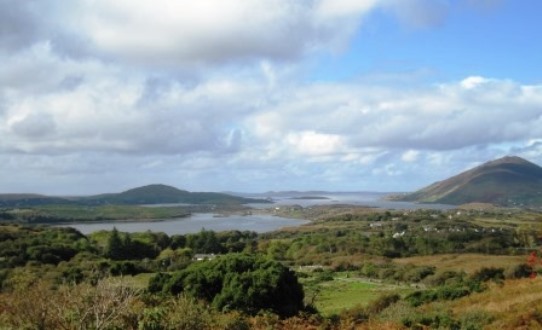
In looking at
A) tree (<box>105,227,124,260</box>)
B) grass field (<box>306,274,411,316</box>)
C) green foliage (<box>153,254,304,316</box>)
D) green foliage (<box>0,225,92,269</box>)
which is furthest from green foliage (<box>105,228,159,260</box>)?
green foliage (<box>153,254,304,316</box>)

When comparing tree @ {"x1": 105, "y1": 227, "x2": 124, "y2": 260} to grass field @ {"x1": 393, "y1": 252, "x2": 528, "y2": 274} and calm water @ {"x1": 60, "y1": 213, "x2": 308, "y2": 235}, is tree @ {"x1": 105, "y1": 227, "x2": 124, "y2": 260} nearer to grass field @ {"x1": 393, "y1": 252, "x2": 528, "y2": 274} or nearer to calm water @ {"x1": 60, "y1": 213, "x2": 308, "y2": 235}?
grass field @ {"x1": 393, "y1": 252, "x2": 528, "y2": 274}

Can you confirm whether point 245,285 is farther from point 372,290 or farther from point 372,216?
point 372,216

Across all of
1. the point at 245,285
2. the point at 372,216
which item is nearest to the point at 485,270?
the point at 245,285

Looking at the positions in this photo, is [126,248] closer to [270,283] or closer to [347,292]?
[347,292]

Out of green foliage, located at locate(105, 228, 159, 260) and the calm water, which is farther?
the calm water

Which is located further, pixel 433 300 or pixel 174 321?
pixel 433 300

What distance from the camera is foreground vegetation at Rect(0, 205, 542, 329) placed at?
41.2 feet

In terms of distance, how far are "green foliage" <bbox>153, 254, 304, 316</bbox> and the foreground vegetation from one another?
0.22 feet

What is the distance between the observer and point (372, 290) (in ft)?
136

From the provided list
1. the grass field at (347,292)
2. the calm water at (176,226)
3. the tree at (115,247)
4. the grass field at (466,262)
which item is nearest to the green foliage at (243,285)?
the grass field at (347,292)

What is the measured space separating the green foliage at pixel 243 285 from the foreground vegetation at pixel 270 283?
0.07 m

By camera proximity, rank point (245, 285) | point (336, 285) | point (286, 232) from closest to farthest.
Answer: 1. point (245, 285)
2. point (336, 285)
3. point (286, 232)

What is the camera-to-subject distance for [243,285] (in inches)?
1096

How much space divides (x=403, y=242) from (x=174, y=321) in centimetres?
7799
